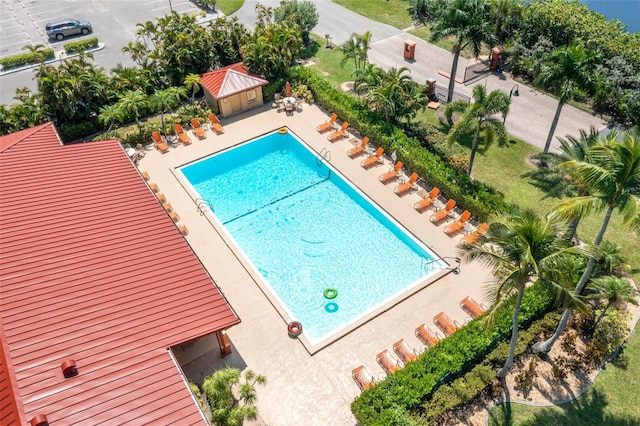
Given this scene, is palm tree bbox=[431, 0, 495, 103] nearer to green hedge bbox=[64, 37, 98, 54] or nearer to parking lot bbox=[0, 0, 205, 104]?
parking lot bbox=[0, 0, 205, 104]

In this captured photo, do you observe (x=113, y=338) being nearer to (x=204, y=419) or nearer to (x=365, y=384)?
(x=204, y=419)

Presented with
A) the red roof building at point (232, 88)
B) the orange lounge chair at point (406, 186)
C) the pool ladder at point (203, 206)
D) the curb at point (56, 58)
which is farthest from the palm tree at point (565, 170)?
the curb at point (56, 58)

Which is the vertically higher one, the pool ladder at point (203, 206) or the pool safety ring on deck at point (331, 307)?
the pool ladder at point (203, 206)

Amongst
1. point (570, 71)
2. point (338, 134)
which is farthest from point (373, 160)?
point (570, 71)

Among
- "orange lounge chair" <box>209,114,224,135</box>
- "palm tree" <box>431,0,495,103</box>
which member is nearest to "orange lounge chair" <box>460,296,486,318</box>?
"palm tree" <box>431,0,495,103</box>

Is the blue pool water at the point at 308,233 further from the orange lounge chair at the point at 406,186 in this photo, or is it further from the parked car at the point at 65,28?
the parked car at the point at 65,28
